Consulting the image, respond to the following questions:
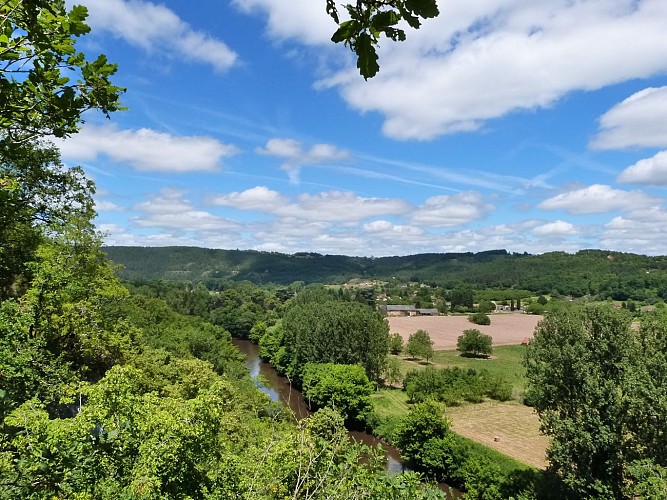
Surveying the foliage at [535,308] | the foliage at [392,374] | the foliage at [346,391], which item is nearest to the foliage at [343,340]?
the foliage at [392,374]

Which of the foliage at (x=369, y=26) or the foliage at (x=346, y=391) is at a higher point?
the foliage at (x=369, y=26)

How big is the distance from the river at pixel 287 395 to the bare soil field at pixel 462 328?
3263 centimetres

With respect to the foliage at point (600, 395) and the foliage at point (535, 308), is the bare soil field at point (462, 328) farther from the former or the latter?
the foliage at point (600, 395)

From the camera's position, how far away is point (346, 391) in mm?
37062

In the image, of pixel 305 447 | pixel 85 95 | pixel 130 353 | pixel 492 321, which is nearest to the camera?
pixel 85 95

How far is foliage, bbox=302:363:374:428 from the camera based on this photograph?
36906 millimetres

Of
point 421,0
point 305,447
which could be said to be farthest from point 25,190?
point 421,0

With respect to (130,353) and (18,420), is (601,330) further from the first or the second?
(130,353)

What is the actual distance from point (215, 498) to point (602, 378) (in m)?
17.2

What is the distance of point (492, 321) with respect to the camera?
11394 centimetres

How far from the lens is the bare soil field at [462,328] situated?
86.3 m

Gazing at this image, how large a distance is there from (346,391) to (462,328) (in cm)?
7256

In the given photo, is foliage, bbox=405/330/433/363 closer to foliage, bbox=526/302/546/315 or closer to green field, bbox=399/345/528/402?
green field, bbox=399/345/528/402

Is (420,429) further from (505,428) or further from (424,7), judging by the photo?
(424,7)
